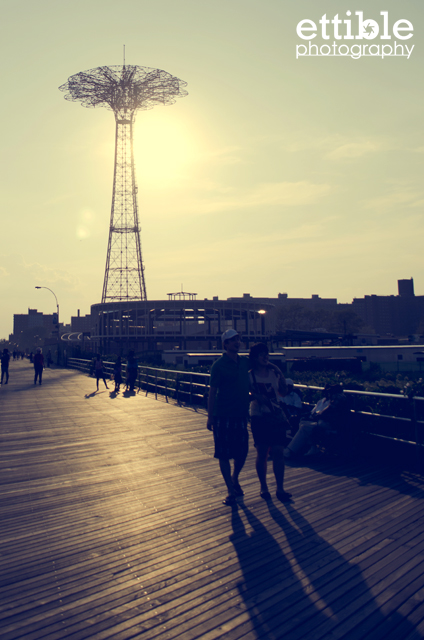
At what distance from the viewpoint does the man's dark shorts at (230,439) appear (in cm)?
544

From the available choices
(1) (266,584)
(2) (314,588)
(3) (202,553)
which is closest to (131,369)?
(3) (202,553)

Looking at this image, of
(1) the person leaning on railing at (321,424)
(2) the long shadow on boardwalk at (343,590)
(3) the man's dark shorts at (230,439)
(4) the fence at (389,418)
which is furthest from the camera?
(1) the person leaning on railing at (321,424)

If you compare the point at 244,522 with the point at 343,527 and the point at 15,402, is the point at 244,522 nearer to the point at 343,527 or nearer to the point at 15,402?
the point at 343,527

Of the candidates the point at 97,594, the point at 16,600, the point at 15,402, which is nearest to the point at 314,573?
the point at 97,594

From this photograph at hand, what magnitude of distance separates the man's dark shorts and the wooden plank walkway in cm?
66

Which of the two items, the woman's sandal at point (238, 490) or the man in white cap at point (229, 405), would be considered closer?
the man in white cap at point (229, 405)

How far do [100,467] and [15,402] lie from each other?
11617 millimetres

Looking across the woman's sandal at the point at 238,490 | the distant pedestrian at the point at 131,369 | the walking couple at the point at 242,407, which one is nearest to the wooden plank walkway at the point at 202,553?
the woman's sandal at the point at 238,490

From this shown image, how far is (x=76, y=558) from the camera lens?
4.29 metres

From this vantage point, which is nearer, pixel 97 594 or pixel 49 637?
pixel 49 637

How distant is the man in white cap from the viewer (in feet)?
17.9

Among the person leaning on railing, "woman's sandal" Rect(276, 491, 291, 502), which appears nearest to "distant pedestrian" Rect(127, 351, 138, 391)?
the person leaning on railing

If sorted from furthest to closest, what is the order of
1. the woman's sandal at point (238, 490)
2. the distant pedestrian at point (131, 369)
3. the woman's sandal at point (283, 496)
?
the distant pedestrian at point (131, 369)
the woman's sandal at point (238, 490)
the woman's sandal at point (283, 496)

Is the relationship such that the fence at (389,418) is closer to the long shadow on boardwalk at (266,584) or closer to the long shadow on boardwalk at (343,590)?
the long shadow on boardwalk at (343,590)
